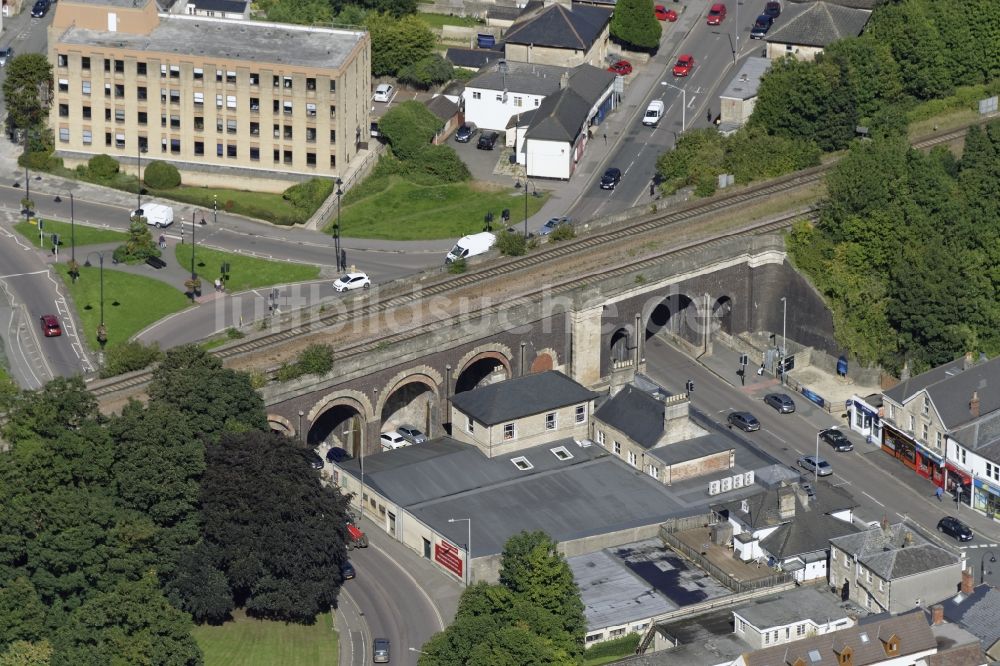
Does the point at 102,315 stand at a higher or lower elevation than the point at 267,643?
higher

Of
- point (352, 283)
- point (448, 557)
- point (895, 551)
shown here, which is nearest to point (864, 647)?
point (895, 551)

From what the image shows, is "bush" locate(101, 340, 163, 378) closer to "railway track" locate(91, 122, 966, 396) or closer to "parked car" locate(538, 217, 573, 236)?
"railway track" locate(91, 122, 966, 396)

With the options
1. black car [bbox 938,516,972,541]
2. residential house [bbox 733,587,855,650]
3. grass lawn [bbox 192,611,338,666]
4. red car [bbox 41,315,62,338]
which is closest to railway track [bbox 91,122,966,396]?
red car [bbox 41,315,62,338]

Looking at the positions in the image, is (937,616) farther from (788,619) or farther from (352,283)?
(352,283)

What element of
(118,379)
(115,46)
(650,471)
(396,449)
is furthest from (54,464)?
(115,46)

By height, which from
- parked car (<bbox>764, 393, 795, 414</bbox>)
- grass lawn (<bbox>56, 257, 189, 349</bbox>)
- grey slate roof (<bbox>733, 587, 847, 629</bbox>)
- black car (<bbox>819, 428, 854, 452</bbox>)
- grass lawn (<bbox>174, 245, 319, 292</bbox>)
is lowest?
grey slate roof (<bbox>733, 587, 847, 629</bbox>)

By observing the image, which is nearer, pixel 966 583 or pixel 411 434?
pixel 966 583

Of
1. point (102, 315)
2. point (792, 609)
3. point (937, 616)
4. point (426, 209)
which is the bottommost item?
point (792, 609)
